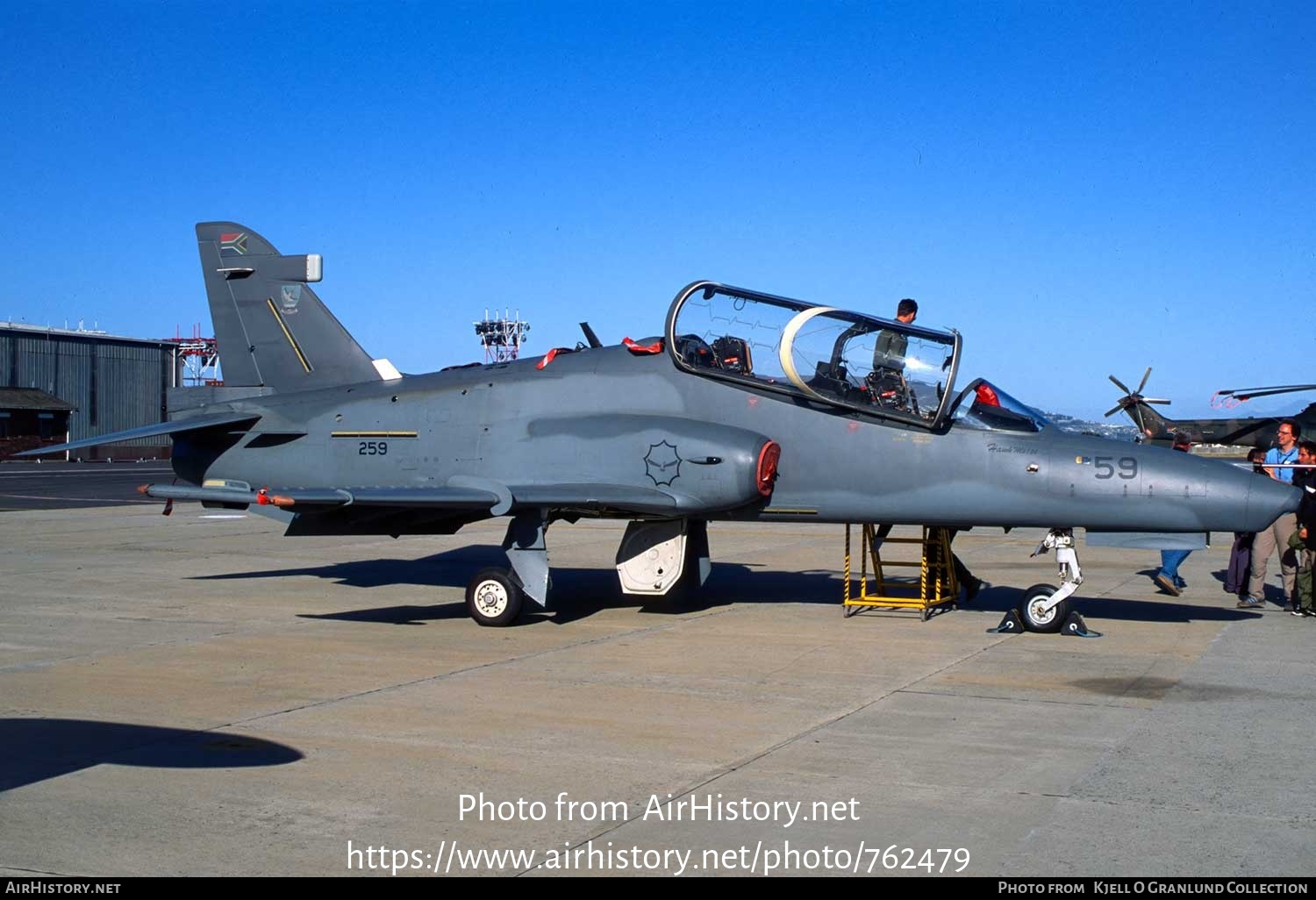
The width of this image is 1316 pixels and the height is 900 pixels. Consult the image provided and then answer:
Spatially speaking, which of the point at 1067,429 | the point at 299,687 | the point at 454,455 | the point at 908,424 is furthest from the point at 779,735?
the point at 454,455

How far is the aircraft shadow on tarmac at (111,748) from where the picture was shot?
6.48 m

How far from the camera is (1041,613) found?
37.3 feet

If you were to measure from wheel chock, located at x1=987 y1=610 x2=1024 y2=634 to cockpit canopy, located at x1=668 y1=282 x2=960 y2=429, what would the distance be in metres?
2.05

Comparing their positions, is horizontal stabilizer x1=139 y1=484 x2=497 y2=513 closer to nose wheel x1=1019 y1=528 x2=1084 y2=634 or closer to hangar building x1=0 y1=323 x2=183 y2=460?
nose wheel x1=1019 y1=528 x2=1084 y2=634

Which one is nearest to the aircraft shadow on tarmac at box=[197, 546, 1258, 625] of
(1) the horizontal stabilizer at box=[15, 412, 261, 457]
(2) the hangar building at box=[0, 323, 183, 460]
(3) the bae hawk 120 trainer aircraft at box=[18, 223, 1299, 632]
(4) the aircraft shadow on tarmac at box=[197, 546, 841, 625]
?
(4) the aircraft shadow on tarmac at box=[197, 546, 841, 625]

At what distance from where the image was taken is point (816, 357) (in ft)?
38.5

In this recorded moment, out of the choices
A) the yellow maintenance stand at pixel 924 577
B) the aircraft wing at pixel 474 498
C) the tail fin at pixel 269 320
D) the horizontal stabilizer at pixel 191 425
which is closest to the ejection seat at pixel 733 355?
the aircraft wing at pixel 474 498

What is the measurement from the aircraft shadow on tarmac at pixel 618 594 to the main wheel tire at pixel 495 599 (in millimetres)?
461

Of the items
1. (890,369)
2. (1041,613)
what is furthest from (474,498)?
(1041,613)

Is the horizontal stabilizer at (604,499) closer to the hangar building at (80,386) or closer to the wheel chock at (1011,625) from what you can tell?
the wheel chock at (1011,625)

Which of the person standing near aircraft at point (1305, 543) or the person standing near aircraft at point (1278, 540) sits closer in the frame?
the person standing near aircraft at point (1305, 543)

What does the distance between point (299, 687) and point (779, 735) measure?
3625mm

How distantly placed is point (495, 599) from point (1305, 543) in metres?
8.70

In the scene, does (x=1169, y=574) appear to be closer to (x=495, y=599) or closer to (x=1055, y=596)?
(x=1055, y=596)
